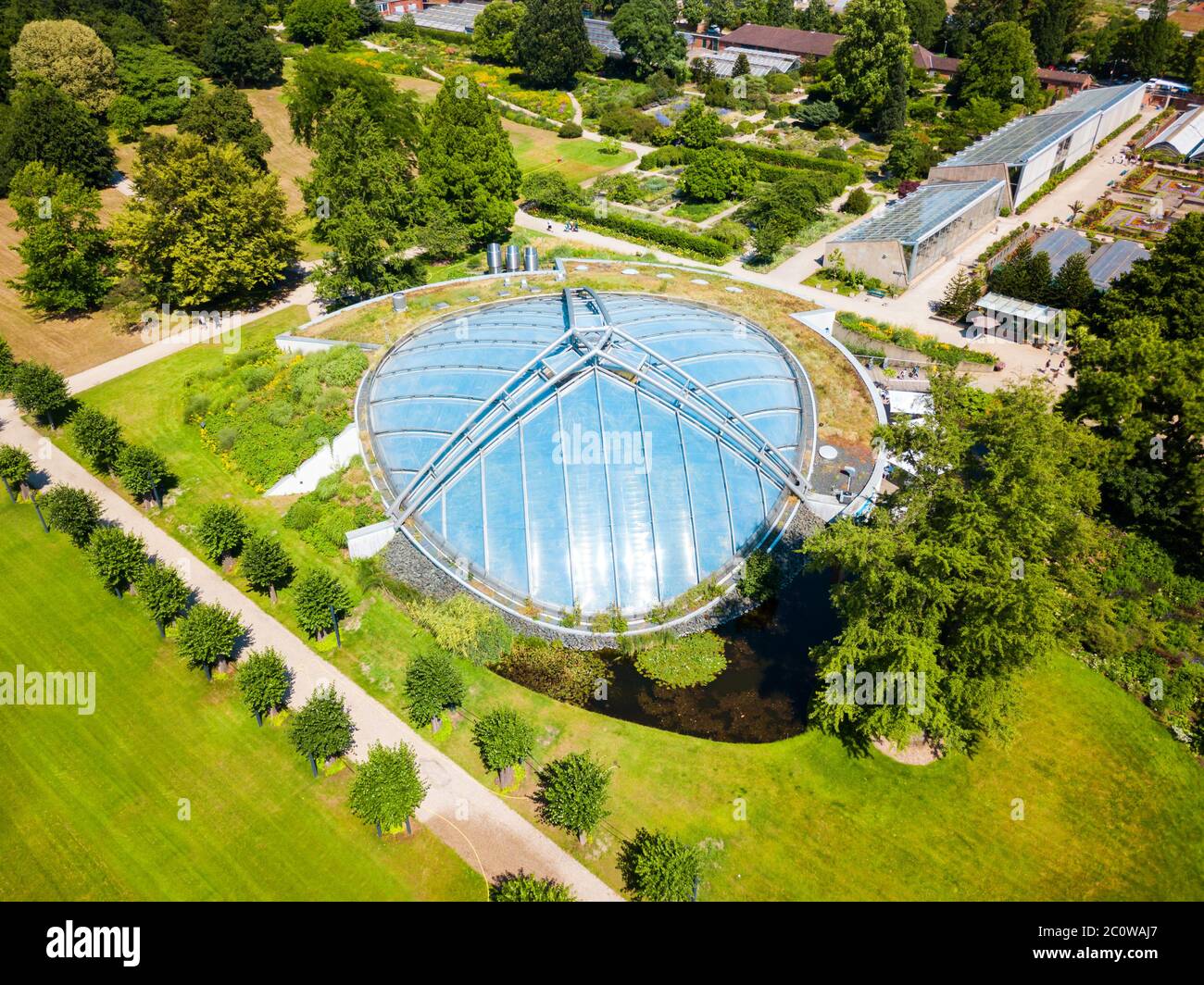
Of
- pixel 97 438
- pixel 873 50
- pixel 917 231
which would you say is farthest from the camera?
pixel 873 50

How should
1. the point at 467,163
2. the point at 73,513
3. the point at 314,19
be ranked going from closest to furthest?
the point at 73,513 → the point at 467,163 → the point at 314,19

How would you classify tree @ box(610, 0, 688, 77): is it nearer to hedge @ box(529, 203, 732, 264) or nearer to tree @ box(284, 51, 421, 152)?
tree @ box(284, 51, 421, 152)

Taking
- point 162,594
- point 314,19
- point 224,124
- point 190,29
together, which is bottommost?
point 162,594

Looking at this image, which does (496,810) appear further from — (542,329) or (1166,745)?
(1166,745)

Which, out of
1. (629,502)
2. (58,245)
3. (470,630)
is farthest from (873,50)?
(470,630)

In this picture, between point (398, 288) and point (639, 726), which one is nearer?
point (639, 726)

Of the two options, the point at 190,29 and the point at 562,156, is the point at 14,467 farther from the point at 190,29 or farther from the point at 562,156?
the point at 190,29
